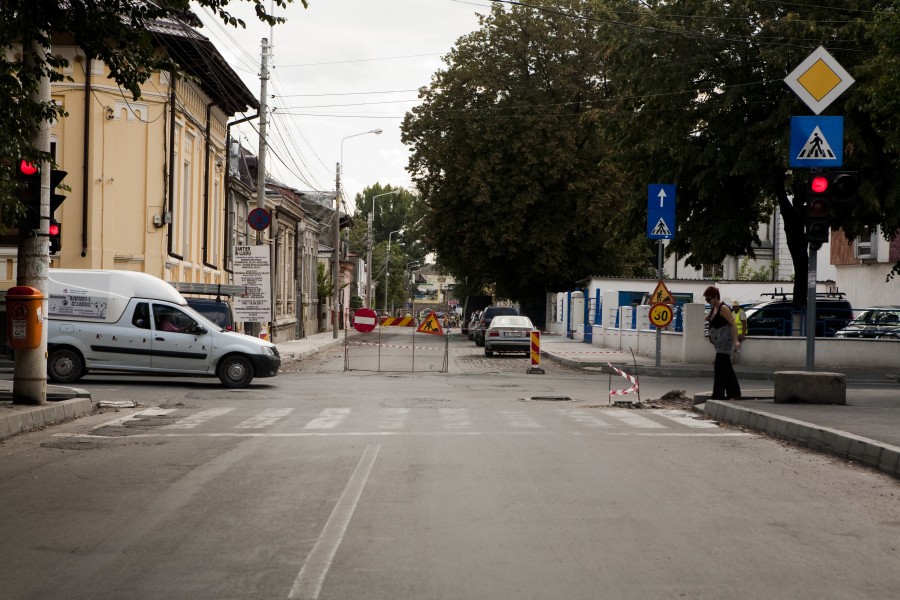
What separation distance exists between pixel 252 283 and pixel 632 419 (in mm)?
16354

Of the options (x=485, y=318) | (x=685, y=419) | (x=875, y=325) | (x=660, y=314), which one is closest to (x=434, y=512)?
(x=685, y=419)

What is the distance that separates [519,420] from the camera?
14.6 meters

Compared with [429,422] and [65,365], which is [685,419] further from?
[65,365]

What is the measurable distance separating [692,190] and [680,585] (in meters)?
22.9

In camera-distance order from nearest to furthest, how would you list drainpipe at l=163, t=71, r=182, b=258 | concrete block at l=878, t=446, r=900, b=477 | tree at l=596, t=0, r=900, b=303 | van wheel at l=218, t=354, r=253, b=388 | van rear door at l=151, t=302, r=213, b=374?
concrete block at l=878, t=446, r=900, b=477, van rear door at l=151, t=302, r=213, b=374, van wheel at l=218, t=354, r=253, b=388, tree at l=596, t=0, r=900, b=303, drainpipe at l=163, t=71, r=182, b=258

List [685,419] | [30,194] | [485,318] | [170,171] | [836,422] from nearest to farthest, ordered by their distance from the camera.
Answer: [836,422], [30,194], [685,419], [170,171], [485,318]

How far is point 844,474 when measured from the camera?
31.8 feet

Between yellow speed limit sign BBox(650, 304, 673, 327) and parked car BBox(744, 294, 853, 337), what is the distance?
7.29 meters

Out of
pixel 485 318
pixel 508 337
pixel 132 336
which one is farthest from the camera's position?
pixel 485 318

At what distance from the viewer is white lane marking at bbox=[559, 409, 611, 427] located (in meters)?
14.1

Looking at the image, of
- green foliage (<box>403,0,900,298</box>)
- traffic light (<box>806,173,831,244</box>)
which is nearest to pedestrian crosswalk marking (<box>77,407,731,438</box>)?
traffic light (<box>806,173,831,244</box>)

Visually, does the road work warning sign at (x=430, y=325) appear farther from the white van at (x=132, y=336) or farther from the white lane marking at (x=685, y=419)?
the white lane marking at (x=685, y=419)

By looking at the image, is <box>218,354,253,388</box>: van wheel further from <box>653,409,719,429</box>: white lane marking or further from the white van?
<box>653,409,719,429</box>: white lane marking

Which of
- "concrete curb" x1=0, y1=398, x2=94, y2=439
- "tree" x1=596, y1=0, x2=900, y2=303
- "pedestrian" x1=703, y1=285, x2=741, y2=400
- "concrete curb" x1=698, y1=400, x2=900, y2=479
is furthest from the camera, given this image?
"tree" x1=596, y1=0, x2=900, y2=303
